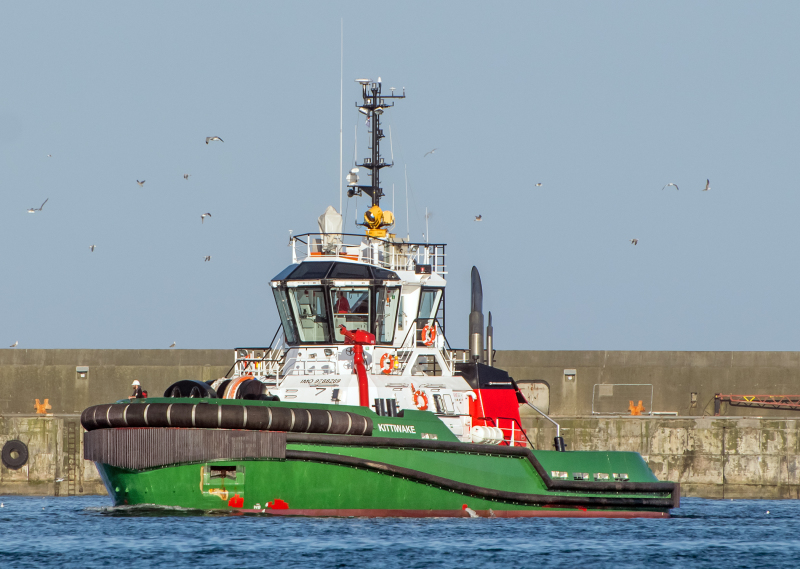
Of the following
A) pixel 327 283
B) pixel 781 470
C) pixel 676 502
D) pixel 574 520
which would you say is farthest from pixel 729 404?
pixel 327 283

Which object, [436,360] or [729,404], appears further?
[729,404]

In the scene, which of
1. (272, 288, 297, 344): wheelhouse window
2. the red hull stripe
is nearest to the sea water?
the red hull stripe

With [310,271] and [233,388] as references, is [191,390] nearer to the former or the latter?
[233,388]

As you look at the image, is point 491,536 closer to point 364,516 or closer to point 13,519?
point 364,516

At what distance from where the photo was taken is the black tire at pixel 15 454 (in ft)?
81.3

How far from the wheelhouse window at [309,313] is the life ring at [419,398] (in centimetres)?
157

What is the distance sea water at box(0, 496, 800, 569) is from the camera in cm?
1287

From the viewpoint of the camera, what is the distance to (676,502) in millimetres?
18703

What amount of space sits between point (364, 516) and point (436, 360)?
11.6 ft

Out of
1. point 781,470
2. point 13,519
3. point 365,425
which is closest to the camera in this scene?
point 365,425

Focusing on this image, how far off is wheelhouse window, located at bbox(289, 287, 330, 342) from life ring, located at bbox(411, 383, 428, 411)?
1569 millimetres

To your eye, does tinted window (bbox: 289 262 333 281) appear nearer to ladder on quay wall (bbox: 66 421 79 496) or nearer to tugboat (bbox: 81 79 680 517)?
tugboat (bbox: 81 79 680 517)

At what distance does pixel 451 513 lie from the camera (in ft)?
54.2

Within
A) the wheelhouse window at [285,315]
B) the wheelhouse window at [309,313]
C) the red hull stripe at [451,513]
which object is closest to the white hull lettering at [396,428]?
the red hull stripe at [451,513]
